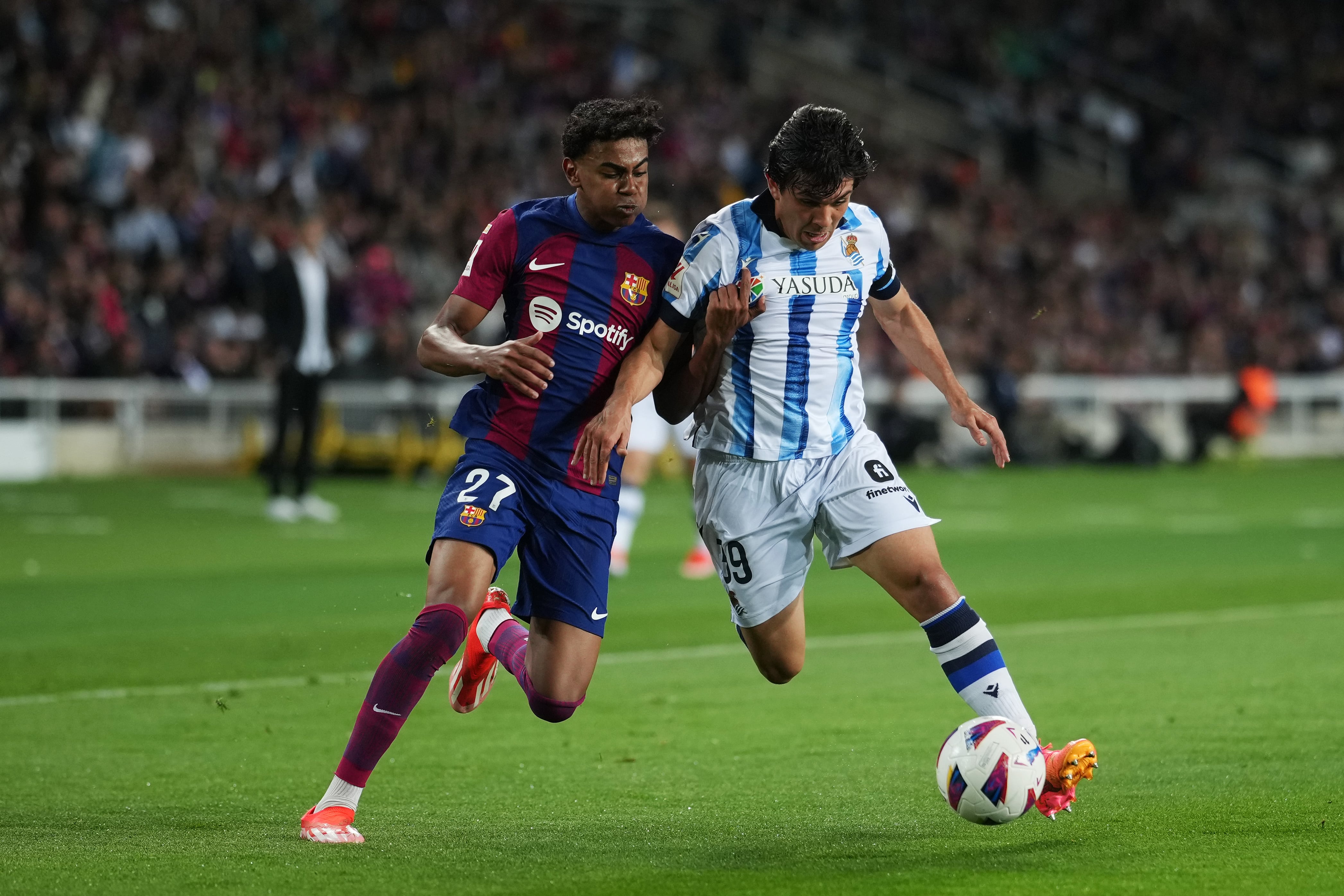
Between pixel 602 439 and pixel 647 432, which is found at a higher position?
pixel 602 439

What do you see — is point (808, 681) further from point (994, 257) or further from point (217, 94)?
point (994, 257)

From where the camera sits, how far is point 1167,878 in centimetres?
477

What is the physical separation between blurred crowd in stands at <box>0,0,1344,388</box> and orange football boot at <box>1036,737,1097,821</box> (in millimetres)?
12562

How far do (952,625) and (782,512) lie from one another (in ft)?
2.34

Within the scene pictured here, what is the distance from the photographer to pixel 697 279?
19.7 feet

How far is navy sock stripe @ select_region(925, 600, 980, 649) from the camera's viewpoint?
5723 millimetres

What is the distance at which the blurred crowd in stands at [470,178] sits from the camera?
22.9 meters

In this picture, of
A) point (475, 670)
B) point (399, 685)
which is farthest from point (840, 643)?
point (399, 685)

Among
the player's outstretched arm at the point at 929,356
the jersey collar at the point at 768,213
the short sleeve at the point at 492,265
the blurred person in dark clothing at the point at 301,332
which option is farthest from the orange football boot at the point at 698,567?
the short sleeve at the point at 492,265

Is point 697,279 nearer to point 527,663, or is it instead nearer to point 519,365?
point 519,365

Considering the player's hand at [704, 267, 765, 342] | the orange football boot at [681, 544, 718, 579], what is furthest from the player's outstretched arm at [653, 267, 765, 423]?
the orange football boot at [681, 544, 718, 579]

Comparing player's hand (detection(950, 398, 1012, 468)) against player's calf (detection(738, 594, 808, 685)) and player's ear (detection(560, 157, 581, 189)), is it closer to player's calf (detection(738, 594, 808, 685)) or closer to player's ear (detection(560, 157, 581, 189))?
player's calf (detection(738, 594, 808, 685))

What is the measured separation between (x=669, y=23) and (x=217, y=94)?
40.4 ft

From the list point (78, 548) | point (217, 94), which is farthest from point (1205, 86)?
point (78, 548)
